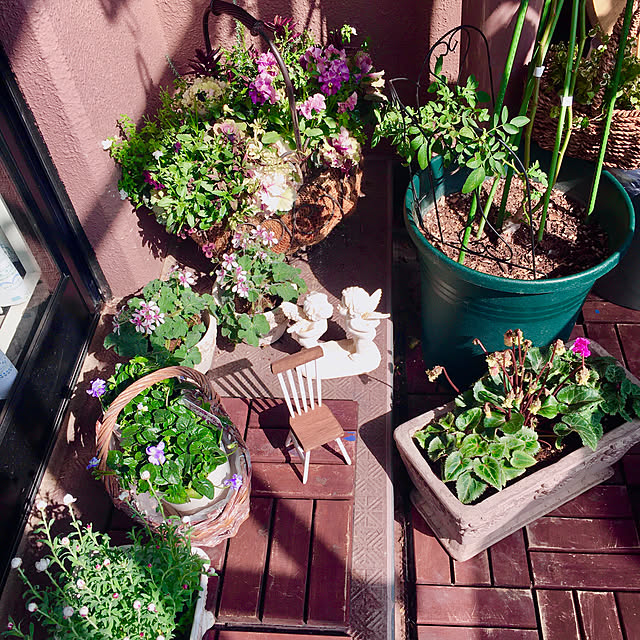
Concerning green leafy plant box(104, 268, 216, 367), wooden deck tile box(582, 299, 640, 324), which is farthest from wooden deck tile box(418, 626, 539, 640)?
wooden deck tile box(582, 299, 640, 324)

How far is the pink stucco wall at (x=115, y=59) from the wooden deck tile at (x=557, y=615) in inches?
83.9

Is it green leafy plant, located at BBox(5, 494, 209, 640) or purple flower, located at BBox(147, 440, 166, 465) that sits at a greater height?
purple flower, located at BBox(147, 440, 166, 465)

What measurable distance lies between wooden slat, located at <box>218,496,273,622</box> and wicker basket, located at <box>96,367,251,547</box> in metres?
0.06

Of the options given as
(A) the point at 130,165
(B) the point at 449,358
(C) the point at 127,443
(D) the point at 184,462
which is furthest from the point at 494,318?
(A) the point at 130,165

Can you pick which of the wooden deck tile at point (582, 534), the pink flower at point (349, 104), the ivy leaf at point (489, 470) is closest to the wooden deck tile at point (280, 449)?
the ivy leaf at point (489, 470)

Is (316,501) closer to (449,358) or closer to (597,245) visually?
(449,358)

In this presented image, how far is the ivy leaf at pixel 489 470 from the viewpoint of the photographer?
2004 millimetres

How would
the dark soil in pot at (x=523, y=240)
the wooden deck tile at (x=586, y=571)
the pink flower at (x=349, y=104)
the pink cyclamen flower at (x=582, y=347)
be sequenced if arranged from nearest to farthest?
the pink cyclamen flower at (x=582, y=347)
the wooden deck tile at (x=586, y=571)
the dark soil in pot at (x=523, y=240)
the pink flower at (x=349, y=104)

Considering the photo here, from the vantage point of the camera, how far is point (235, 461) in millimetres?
2135

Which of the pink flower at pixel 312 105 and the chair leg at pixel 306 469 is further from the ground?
the pink flower at pixel 312 105

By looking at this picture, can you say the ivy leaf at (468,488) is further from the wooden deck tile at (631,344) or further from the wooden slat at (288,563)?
the wooden deck tile at (631,344)

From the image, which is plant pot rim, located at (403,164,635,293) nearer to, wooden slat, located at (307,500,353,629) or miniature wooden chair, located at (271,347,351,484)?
miniature wooden chair, located at (271,347,351,484)

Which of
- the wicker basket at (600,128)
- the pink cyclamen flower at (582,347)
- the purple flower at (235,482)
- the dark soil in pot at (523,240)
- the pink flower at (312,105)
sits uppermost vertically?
the pink flower at (312,105)

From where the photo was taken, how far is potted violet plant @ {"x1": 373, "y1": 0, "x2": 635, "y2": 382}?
6.70ft
